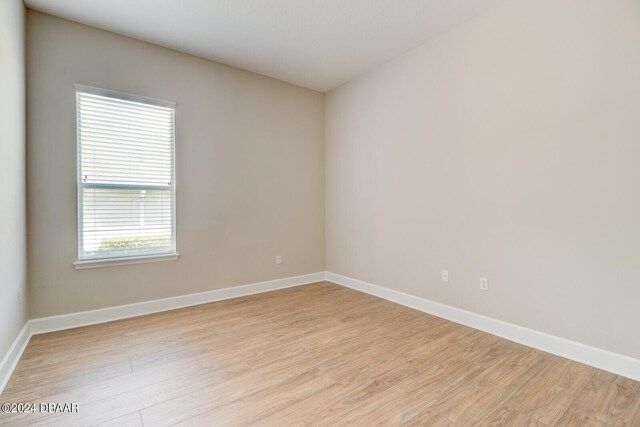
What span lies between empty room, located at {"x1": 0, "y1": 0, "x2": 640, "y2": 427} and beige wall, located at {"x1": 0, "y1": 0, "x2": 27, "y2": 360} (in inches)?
1.3

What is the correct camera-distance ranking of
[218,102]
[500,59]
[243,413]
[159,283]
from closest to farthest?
[243,413] → [500,59] → [159,283] → [218,102]

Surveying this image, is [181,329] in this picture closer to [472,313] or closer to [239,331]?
[239,331]

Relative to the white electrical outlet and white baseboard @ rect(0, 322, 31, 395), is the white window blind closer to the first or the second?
white baseboard @ rect(0, 322, 31, 395)

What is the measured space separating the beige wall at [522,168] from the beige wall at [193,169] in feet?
3.97

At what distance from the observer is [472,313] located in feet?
9.68

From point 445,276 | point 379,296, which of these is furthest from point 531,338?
point 379,296

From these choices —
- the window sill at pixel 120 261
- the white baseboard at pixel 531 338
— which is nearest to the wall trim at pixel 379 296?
the white baseboard at pixel 531 338

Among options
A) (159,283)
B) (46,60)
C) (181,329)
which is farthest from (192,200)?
(46,60)

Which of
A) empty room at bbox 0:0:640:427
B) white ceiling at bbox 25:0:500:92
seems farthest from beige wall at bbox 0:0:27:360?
white ceiling at bbox 25:0:500:92

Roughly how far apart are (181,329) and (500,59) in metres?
3.88

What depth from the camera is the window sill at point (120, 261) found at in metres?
2.94

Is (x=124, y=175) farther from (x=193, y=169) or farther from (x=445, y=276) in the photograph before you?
(x=445, y=276)

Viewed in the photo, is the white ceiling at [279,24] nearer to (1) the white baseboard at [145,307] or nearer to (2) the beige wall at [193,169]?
(2) the beige wall at [193,169]

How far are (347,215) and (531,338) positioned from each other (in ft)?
8.37
